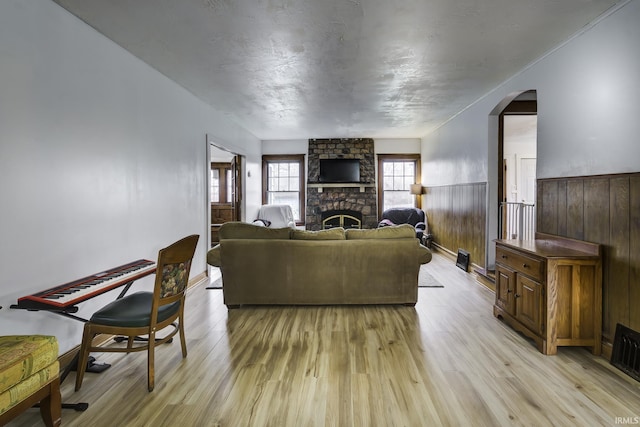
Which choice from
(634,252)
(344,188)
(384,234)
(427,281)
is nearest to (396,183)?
(344,188)

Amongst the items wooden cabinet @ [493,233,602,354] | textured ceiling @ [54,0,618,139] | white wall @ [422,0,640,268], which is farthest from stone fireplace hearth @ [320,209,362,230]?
wooden cabinet @ [493,233,602,354]

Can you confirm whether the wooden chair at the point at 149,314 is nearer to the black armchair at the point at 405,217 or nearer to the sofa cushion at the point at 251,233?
the sofa cushion at the point at 251,233

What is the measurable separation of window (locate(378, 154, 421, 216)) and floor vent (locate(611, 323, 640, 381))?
6.54m

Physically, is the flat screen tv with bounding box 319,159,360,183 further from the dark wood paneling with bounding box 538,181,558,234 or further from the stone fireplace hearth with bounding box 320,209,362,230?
the dark wood paneling with bounding box 538,181,558,234

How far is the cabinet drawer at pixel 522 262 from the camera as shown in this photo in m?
2.69

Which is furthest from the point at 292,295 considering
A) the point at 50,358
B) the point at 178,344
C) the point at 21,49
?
the point at 21,49

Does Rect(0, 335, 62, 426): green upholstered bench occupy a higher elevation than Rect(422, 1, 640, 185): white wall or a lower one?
lower

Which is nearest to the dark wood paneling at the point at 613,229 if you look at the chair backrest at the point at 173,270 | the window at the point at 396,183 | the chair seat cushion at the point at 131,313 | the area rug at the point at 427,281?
the area rug at the point at 427,281

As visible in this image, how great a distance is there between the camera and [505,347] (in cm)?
280

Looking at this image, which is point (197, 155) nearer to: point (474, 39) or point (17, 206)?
point (17, 206)

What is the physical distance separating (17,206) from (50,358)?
1.03 metres

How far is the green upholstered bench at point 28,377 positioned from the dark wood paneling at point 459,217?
4.95 meters

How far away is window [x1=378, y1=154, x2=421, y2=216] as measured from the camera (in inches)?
352

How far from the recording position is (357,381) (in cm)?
229
